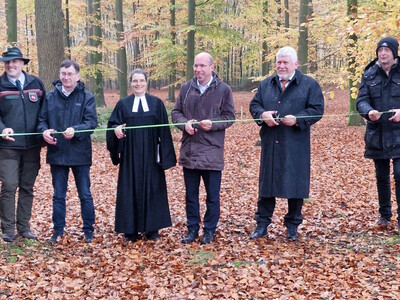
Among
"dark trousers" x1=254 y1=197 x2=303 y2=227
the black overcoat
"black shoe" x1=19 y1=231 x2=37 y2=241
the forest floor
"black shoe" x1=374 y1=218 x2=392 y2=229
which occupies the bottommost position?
the forest floor

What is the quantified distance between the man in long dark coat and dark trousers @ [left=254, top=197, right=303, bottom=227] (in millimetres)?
156

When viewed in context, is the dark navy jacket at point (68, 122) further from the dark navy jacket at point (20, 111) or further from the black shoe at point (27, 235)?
the black shoe at point (27, 235)

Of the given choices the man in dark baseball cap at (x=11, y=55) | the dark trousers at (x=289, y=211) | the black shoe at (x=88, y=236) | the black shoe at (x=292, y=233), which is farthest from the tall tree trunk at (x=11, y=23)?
the black shoe at (x=292, y=233)

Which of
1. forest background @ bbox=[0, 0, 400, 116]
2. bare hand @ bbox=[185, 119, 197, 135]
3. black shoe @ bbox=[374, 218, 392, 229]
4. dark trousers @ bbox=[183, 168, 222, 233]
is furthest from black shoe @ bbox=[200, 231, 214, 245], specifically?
forest background @ bbox=[0, 0, 400, 116]

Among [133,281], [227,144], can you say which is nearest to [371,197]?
[133,281]

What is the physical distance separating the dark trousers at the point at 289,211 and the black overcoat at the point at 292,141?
0.71ft

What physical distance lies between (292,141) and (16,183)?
348 centimetres

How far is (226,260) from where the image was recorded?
514 cm

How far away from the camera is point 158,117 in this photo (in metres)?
6.06

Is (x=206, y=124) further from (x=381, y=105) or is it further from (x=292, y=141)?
(x=381, y=105)

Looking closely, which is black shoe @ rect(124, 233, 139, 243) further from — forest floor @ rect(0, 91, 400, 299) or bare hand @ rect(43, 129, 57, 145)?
bare hand @ rect(43, 129, 57, 145)

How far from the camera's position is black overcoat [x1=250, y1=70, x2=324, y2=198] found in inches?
222

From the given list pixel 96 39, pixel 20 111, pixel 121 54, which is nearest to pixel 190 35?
pixel 121 54

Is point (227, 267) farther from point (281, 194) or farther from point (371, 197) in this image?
point (371, 197)
